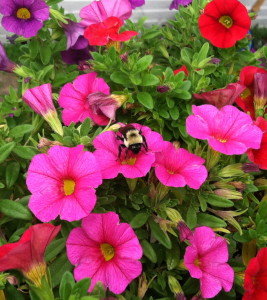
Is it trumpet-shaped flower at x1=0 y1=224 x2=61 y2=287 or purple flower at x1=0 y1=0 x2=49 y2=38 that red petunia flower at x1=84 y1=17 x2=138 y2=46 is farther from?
trumpet-shaped flower at x1=0 y1=224 x2=61 y2=287

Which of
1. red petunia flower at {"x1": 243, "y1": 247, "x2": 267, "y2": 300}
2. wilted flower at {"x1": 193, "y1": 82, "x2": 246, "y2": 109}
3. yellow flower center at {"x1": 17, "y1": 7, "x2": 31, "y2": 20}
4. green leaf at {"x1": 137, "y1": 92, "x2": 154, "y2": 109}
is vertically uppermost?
yellow flower center at {"x1": 17, "y1": 7, "x2": 31, "y2": 20}

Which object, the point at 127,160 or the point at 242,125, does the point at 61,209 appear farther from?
the point at 242,125

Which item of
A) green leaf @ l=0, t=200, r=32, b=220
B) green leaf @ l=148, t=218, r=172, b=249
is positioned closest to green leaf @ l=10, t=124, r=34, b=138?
green leaf @ l=0, t=200, r=32, b=220

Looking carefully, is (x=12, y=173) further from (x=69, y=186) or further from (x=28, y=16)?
(x=28, y=16)

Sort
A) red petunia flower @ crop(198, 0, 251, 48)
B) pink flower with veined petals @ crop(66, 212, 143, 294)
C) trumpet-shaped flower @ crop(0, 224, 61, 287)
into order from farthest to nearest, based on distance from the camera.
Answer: red petunia flower @ crop(198, 0, 251, 48)
pink flower with veined petals @ crop(66, 212, 143, 294)
trumpet-shaped flower @ crop(0, 224, 61, 287)

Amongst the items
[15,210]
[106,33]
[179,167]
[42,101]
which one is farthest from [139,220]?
[106,33]

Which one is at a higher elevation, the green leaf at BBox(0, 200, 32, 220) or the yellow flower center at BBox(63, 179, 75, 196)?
the yellow flower center at BBox(63, 179, 75, 196)

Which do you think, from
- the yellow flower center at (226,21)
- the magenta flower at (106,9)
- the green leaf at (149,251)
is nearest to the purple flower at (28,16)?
the magenta flower at (106,9)

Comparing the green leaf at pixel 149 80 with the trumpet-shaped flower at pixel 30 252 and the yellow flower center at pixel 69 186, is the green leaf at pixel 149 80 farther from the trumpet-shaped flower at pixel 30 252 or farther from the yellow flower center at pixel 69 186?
the trumpet-shaped flower at pixel 30 252
